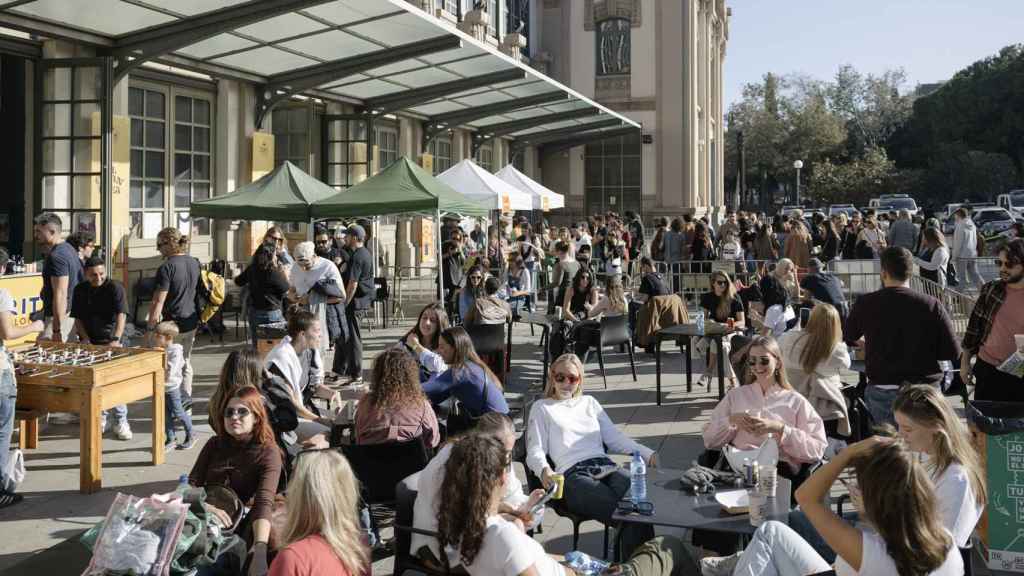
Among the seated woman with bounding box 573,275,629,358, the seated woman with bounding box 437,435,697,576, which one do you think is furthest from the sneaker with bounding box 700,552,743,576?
the seated woman with bounding box 573,275,629,358

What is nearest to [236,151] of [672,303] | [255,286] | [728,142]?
[255,286]

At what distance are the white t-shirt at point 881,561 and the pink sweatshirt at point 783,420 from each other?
218 centimetres

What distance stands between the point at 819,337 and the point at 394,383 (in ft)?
11.1

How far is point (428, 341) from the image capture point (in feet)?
29.8

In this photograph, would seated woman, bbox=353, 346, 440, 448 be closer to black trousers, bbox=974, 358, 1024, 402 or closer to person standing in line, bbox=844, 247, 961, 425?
person standing in line, bbox=844, 247, 961, 425

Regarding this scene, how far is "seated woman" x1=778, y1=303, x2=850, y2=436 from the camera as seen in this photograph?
24.2 feet

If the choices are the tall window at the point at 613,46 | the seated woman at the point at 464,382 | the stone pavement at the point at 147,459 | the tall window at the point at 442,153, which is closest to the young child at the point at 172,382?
the stone pavement at the point at 147,459

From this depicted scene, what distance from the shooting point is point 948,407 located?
15.6 feet

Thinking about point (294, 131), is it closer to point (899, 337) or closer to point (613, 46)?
point (899, 337)

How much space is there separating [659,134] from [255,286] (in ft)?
105

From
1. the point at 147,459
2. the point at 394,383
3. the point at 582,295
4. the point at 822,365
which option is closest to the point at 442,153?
the point at 582,295

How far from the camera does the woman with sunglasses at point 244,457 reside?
17.3 ft

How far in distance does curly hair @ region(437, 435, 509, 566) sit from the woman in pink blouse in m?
2.27

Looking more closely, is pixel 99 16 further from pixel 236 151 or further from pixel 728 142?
pixel 728 142
